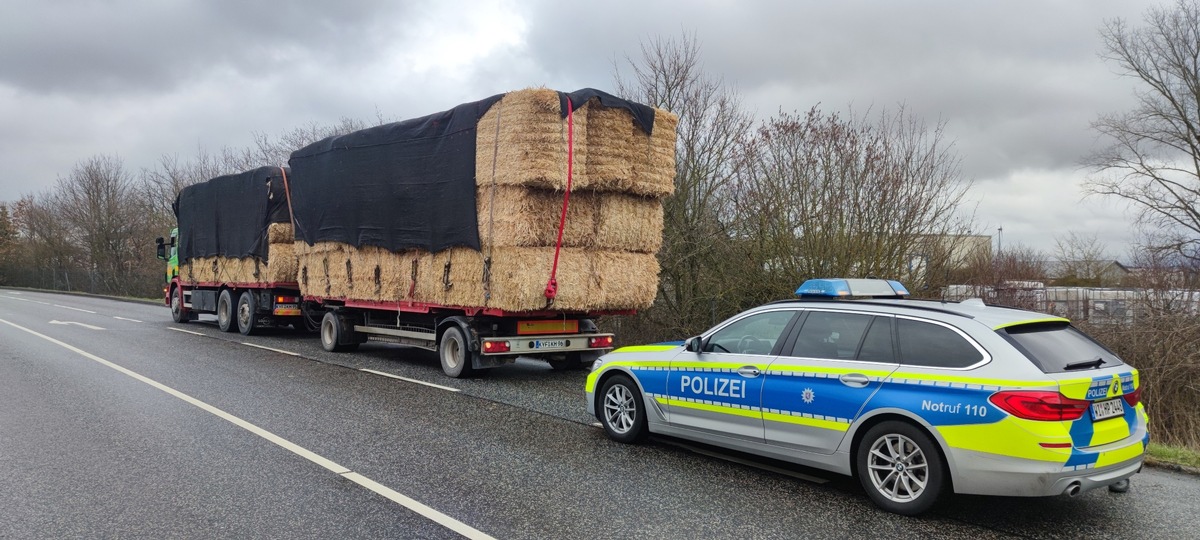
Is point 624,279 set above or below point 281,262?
below

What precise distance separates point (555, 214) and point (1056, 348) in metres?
6.49

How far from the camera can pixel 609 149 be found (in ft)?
34.4

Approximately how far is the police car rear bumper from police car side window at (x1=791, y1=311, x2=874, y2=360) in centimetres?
102

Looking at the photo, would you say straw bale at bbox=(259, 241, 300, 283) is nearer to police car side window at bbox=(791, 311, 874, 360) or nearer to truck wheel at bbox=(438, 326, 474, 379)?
truck wheel at bbox=(438, 326, 474, 379)

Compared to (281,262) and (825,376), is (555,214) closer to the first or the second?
(825,376)

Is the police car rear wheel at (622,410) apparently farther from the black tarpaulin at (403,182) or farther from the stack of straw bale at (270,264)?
the stack of straw bale at (270,264)

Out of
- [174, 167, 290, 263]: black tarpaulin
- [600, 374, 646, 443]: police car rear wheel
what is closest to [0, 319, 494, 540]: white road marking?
[600, 374, 646, 443]: police car rear wheel

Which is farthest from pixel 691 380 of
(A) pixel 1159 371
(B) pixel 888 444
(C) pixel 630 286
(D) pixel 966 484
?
(A) pixel 1159 371

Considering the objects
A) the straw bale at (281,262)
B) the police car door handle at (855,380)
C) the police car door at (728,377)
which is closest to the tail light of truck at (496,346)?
the police car door at (728,377)

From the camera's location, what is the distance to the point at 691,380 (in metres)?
6.27

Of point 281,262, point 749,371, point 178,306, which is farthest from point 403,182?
point 178,306

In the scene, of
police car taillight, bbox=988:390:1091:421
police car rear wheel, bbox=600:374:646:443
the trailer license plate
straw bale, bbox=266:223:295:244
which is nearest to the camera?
police car taillight, bbox=988:390:1091:421

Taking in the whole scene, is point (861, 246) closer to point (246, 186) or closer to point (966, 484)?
point (966, 484)

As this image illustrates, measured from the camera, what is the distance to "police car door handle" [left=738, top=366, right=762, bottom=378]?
18.8 ft
